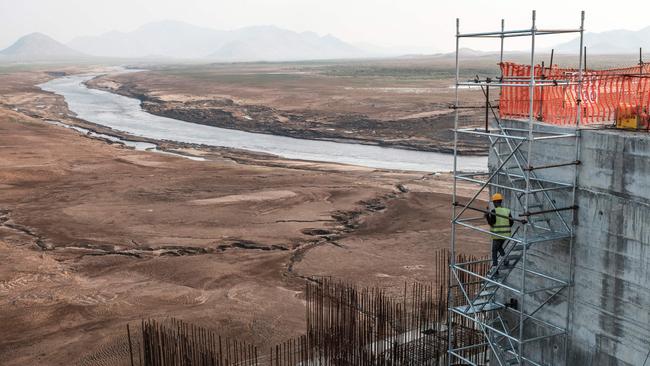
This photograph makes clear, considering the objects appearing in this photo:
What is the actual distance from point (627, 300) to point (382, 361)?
5.54 meters

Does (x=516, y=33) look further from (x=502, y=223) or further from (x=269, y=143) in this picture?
(x=269, y=143)

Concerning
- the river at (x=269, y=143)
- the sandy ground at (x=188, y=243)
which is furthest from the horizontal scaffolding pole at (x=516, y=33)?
the river at (x=269, y=143)

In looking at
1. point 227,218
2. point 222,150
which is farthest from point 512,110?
point 222,150

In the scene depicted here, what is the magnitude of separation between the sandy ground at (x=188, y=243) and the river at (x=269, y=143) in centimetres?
516

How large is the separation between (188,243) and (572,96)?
16693mm

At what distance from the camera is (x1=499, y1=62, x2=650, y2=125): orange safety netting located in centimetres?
1257

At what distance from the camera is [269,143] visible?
54719 mm

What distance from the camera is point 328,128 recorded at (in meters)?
59.5

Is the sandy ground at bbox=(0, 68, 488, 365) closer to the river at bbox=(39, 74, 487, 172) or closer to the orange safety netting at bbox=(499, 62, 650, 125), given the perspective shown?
the river at bbox=(39, 74, 487, 172)

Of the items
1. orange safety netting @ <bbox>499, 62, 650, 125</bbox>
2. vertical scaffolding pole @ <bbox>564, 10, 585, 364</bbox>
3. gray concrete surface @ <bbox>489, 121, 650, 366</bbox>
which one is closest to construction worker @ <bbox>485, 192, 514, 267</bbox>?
gray concrete surface @ <bbox>489, 121, 650, 366</bbox>

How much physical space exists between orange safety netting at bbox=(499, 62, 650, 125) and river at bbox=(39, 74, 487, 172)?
89.2ft

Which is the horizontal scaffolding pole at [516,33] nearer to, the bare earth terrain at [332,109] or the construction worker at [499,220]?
the construction worker at [499,220]

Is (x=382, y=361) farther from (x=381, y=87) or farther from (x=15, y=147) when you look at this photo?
(x=381, y=87)

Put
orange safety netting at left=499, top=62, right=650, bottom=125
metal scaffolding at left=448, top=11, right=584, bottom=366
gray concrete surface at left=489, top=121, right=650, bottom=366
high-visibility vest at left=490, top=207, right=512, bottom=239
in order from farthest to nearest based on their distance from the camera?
orange safety netting at left=499, top=62, right=650, bottom=125, high-visibility vest at left=490, top=207, right=512, bottom=239, metal scaffolding at left=448, top=11, right=584, bottom=366, gray concrete surface at left=489, top=121, right=650, bottom=366
